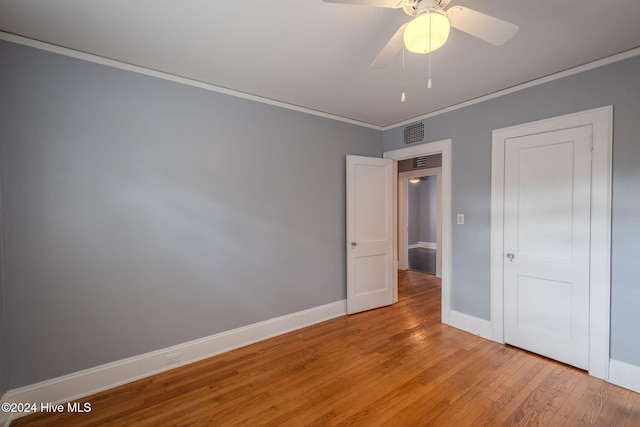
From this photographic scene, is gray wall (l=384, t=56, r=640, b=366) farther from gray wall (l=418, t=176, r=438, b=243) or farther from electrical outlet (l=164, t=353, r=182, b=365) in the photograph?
gray wall (l=418, t=176, r=438, b=243)

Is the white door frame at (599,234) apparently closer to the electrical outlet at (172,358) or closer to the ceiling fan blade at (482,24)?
the ceiling fan blade at (482,24)

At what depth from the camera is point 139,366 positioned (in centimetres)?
231

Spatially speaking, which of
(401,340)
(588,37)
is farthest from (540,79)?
(401,340)

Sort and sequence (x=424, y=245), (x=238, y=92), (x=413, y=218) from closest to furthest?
1. (x=238, y=92)
2. (x=413, y=218)
3. (x=424, y=245)

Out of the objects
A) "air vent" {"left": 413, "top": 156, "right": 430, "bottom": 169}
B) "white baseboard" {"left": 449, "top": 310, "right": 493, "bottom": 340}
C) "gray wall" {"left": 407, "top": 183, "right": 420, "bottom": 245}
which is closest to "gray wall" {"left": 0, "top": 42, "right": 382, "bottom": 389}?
"white baseboard" {"left": 449, "top": 310, "right": 493, "bottom": 340}

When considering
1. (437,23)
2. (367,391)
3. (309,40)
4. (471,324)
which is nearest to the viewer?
(437,23)

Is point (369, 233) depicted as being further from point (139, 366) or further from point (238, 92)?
point (139, 366)

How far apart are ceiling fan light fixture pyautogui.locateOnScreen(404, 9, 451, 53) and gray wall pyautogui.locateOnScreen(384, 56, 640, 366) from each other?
6.54 feet

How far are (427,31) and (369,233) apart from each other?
9.11 feet

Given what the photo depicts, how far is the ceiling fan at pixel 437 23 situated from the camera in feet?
4.16

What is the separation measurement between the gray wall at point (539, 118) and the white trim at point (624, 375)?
42mm

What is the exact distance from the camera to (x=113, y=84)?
2.23m

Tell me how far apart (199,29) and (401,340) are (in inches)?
133

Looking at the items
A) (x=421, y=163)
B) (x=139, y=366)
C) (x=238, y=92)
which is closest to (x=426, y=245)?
(x=421, y=163)
